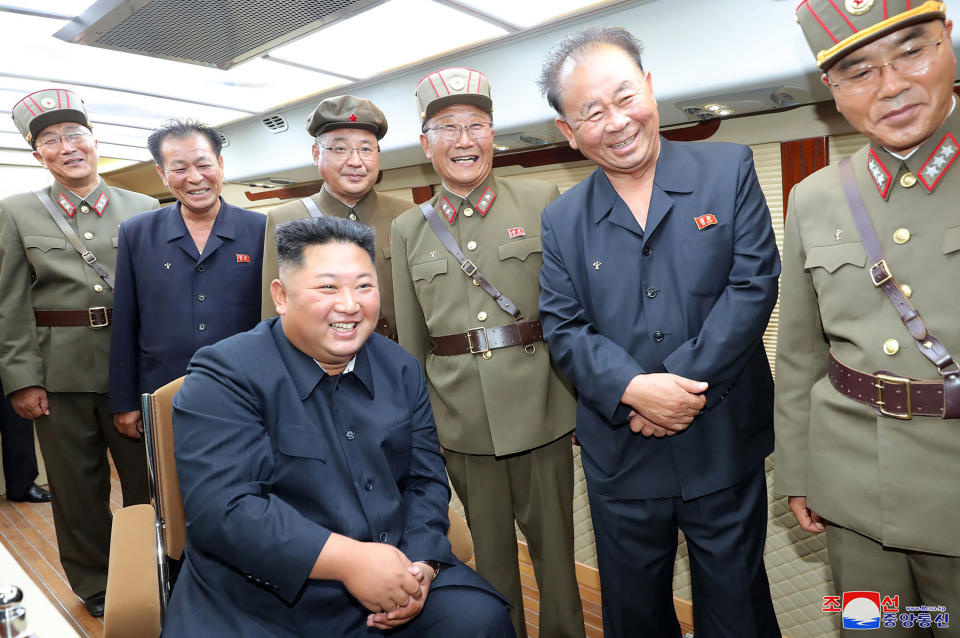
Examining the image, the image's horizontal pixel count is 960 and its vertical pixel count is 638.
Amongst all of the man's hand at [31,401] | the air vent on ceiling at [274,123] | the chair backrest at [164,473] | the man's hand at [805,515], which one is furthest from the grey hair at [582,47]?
the air vent on ceiling at [274,123]

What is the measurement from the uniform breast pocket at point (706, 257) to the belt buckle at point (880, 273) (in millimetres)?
432

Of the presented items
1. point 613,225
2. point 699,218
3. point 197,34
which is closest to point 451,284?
point 613,225

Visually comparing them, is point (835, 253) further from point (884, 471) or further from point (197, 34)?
point (197, 34)

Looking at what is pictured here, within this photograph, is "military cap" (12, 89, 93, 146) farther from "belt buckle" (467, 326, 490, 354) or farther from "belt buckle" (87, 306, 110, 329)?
"belt buckle" (467, 326, 490, 354)

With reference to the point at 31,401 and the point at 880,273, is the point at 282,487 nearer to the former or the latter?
the point at 880,273

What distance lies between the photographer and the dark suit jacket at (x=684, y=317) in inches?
73.6

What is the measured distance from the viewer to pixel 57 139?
3.22 metres

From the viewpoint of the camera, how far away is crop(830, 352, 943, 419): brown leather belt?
4.80ft

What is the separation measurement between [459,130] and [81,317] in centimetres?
213

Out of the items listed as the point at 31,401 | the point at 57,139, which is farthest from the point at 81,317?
the point at 57,139

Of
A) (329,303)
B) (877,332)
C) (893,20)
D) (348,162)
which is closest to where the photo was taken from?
(893,20)

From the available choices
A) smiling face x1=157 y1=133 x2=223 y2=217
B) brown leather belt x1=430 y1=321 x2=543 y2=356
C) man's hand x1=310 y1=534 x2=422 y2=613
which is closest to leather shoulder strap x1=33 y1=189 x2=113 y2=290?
smiling face x1=157 y1=133 x2=223 y2=217

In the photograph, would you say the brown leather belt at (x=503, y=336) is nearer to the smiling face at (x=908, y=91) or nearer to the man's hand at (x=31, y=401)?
the smiling face at (x=908, y=91)

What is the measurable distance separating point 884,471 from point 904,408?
158 mm
